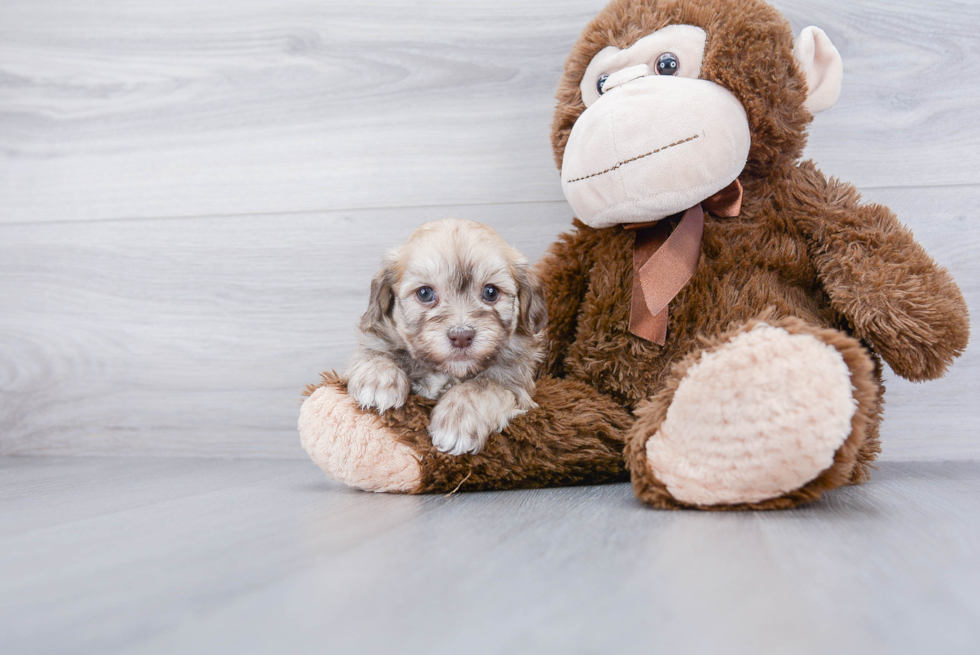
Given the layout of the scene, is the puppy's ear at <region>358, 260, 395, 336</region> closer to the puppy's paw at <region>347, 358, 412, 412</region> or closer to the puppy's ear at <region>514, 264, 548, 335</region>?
the puppy's paw at <region>347, 358, 412, 412</region>

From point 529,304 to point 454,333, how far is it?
222mm

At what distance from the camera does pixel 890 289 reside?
117cm

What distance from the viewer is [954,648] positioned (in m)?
0.55

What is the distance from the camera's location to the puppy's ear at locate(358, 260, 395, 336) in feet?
4.45

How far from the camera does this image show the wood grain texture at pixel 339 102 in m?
1.68

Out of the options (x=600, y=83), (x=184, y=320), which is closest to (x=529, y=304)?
(x=600, y=83)

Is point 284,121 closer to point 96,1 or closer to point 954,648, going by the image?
point 96,1

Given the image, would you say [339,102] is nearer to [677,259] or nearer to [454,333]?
[454,333]

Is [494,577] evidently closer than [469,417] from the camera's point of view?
Yes

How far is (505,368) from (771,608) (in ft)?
2.47

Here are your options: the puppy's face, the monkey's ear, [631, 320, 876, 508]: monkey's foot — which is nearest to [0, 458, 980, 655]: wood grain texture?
[631, 320, 876, 508]: monkey's foot

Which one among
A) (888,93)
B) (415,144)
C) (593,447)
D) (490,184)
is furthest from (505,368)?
(888,93)

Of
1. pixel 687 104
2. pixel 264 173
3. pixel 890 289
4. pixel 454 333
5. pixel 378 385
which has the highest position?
pixel 687 104

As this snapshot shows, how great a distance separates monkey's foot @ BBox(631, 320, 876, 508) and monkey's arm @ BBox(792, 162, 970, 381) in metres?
0.23
